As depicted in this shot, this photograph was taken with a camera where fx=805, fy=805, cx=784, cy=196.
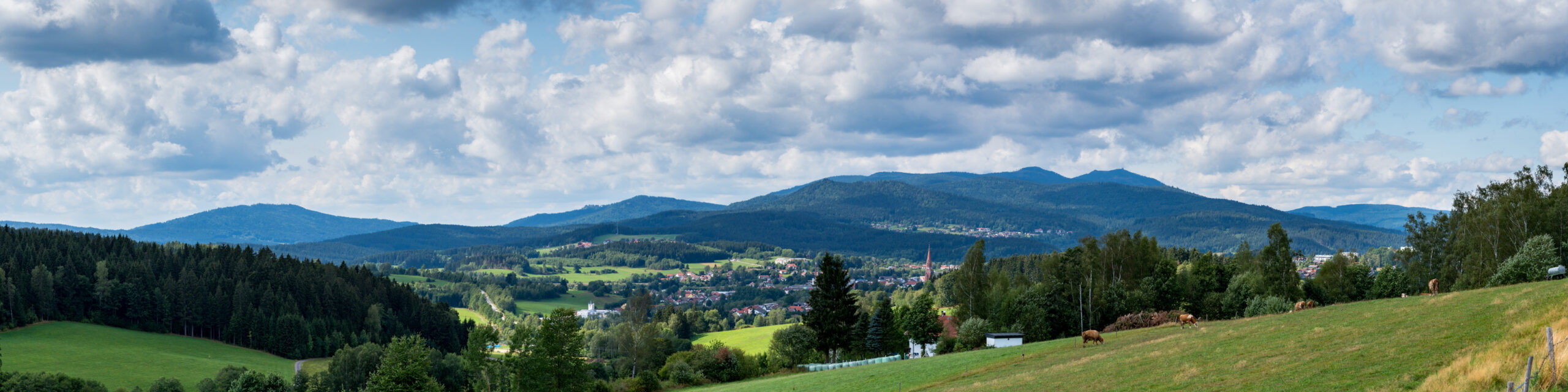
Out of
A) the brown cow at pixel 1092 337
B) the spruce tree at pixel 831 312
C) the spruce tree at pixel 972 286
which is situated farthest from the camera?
the spruce tree at pixel 972 286

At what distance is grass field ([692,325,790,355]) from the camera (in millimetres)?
99244

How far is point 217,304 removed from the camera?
110250 millimetres

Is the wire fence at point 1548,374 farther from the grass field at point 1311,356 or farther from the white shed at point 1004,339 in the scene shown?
the white shed at point 1004,339

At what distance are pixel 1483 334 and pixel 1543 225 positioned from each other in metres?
60.2

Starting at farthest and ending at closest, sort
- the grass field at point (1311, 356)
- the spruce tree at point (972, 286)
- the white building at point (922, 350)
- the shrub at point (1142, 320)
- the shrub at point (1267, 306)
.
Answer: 1. the spruce tree at point (972, 286)
2. the white building at point (922, 350)
3. the shrub at point (1142, 320)
4. the shrub at point (1267, 306)
5. the grass field at point (1311, 356)

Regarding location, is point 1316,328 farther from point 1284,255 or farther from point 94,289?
point 94,289

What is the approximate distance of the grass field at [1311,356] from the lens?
56.3ft

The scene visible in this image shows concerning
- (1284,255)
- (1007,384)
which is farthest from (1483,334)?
(1284,255)

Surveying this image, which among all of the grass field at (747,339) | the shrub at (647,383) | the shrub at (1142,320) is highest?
the shrub at (1142,320)

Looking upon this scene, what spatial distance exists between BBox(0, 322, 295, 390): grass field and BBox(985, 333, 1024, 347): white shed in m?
69.7

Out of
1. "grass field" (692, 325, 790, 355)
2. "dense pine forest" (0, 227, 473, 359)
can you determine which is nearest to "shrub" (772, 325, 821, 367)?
"grass field" (692, 325, 790, 355)

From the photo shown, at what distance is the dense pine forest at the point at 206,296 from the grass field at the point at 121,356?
3841mm

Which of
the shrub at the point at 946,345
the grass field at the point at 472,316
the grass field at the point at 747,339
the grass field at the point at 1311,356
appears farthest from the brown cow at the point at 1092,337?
the grass field at the point at 472,316

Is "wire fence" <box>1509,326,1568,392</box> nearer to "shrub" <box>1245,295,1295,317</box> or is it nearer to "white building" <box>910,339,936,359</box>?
"shrub" <box>1245,295,1295,317</box>
